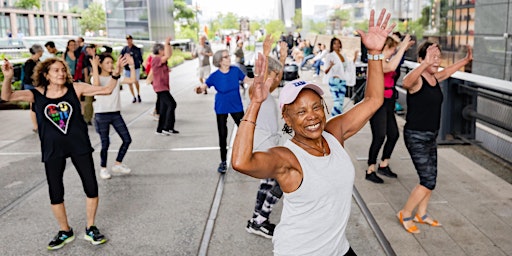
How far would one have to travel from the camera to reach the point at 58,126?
509cm

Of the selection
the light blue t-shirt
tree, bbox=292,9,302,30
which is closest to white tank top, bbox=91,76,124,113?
the light blue t-shirt

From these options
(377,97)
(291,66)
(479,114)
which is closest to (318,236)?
(377,97)

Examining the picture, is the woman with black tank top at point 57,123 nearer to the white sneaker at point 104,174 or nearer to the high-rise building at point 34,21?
the white sneaker at point 104,174

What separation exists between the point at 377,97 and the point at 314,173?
859 mm

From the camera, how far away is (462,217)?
19.0 ft

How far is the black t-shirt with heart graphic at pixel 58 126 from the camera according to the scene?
16.6 feet

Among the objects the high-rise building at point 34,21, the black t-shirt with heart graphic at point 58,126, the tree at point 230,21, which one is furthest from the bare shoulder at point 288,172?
the tree at point 230,21

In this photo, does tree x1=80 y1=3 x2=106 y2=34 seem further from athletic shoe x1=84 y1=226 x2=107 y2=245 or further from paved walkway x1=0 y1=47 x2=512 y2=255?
athletic shoe x1=84 y1=226 x2=107 y2=245

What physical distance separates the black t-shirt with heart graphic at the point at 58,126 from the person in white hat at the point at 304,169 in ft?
9.61

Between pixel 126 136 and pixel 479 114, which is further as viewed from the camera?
pixel 479 114

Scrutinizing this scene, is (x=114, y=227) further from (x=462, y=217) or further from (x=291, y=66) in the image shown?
(x=291, y=66)

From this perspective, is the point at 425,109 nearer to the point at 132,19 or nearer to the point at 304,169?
the point at 304,169

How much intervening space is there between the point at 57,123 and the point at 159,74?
241 inches

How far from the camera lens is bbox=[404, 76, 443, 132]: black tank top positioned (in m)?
5.30
